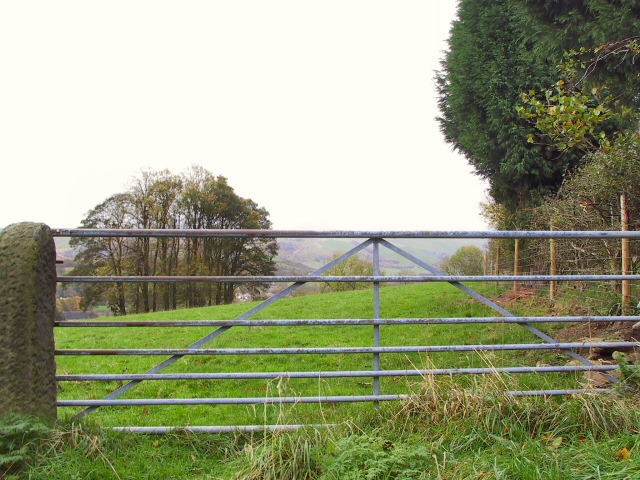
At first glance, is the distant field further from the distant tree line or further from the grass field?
the distant tree line

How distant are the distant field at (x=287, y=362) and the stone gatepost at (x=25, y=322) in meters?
0.63

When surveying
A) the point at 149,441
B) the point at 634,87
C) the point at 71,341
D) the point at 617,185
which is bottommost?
the point at 71,341

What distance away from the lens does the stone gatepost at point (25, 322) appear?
10.4 ft

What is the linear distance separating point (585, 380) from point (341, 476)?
2667 millimetres

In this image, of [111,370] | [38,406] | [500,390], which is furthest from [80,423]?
[111,370]

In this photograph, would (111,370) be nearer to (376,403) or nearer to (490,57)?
(376,403)

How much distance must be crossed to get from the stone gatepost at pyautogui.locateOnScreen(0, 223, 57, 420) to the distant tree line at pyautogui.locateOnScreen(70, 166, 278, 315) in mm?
16950

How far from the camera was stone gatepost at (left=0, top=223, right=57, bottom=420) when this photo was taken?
3.17 meters

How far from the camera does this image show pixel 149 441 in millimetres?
3529

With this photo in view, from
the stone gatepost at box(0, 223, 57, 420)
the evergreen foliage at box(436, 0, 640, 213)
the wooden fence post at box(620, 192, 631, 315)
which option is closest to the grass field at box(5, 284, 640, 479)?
the stone gatepost at box(0, 223, 57, 420)

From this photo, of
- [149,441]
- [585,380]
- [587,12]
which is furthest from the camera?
[587,12]

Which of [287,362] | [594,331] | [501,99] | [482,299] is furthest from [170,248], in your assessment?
[482,299]

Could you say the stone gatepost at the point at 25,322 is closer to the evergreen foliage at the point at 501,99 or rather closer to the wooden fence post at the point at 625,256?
the wooden fence post at the point at 625,256

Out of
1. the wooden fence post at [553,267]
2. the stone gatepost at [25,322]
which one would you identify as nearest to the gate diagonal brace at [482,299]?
the stone gatepost at [25,322]
